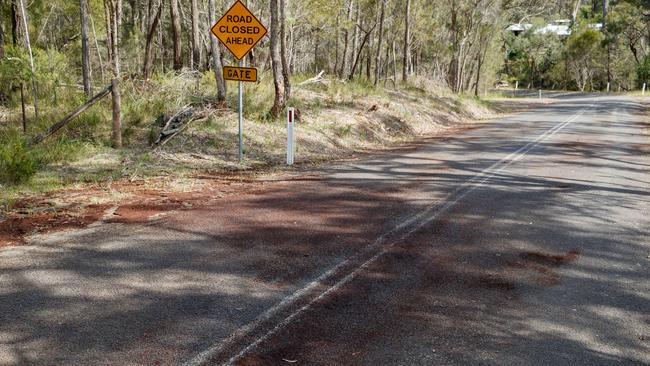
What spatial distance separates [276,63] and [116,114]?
195 inches

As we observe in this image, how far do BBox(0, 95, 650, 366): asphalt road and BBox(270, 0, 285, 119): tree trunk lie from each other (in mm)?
6855

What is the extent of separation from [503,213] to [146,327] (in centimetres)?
561

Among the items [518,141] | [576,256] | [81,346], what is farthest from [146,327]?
[518,141]

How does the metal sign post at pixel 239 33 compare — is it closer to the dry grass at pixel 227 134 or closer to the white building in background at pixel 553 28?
the dry grass at pixel 227 134

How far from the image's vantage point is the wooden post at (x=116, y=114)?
12016 millimetres

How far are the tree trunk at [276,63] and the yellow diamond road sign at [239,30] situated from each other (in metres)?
3.16

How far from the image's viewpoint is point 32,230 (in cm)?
692

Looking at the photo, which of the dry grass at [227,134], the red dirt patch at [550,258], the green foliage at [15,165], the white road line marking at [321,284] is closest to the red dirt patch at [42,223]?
the dry grass at [227,134]

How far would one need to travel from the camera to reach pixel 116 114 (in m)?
12.3

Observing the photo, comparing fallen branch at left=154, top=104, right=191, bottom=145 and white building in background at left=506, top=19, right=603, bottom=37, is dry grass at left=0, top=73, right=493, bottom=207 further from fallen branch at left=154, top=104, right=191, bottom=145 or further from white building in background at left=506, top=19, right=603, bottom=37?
white building in background at left=506, top=19, right=603, bottom=37

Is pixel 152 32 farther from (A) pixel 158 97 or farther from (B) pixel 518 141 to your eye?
(B) pixel 518 141

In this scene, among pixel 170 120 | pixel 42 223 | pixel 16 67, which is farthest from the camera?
pixel 16 67

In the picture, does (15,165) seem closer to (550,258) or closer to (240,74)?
(240,74)

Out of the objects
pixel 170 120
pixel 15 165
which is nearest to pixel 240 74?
pixel 170 120
